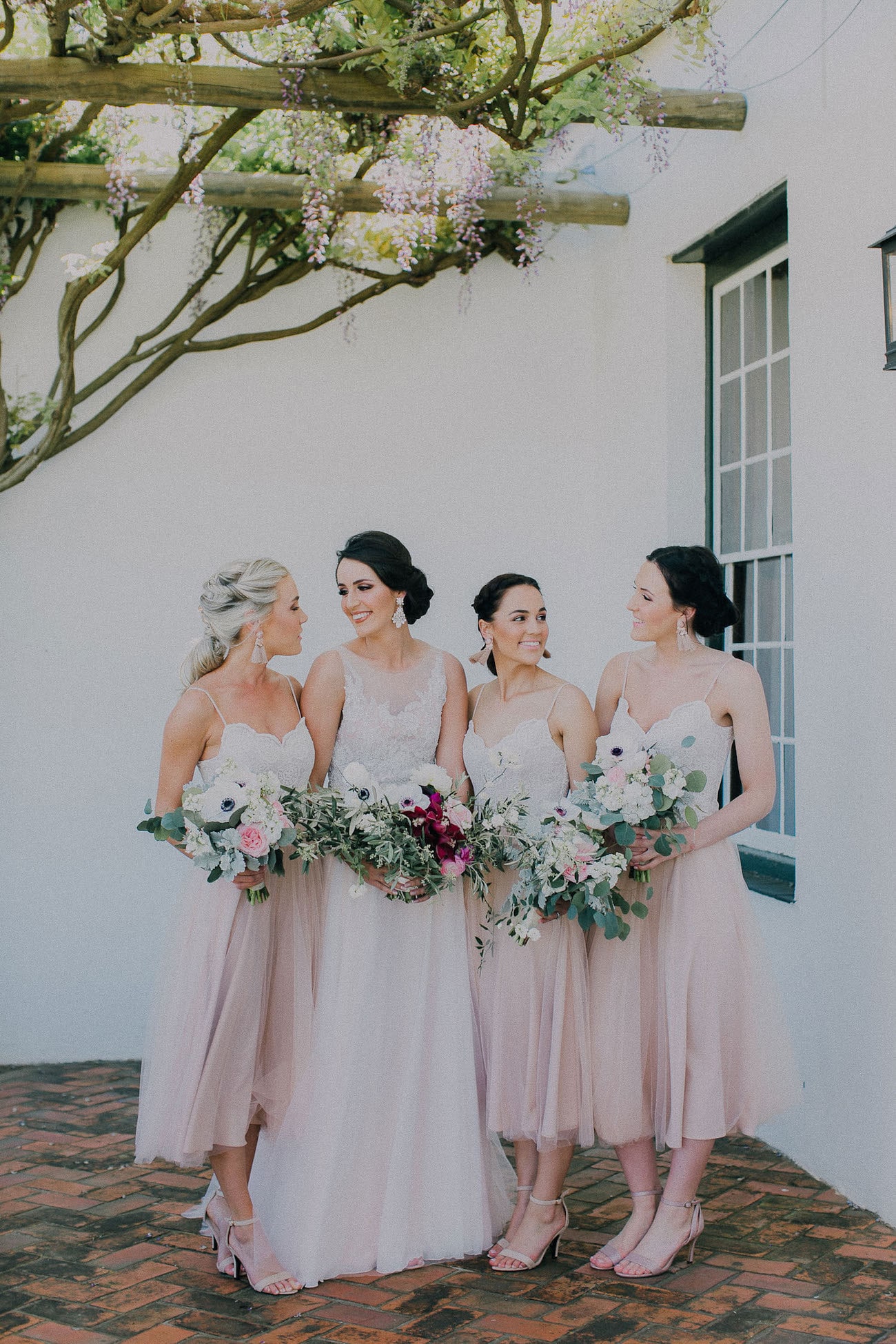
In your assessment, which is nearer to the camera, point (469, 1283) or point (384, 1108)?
point (469, 1283)

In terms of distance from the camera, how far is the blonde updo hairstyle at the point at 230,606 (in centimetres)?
346

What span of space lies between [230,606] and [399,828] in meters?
0.79

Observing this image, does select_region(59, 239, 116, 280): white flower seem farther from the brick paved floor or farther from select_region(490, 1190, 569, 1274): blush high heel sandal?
select_region(490, 1190, 569, 1274): blush high heel sandal

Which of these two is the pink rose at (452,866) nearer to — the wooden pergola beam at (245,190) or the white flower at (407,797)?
the white flower at (407,797)

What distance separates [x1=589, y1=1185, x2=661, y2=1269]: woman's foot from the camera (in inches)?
134

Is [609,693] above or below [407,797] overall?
above

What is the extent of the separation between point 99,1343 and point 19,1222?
0.91 meters

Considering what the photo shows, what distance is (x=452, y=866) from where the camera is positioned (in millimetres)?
3312

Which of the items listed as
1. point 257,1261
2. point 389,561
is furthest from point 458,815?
point 257,1261

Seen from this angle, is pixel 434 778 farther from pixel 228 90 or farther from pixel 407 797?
pixel 228 90

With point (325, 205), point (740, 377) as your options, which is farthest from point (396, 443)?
point (740, 377)

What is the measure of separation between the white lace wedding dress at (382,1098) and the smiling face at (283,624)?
24 cm

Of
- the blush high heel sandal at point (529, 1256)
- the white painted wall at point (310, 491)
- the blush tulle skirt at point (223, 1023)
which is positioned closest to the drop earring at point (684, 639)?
the blush tulle skirt at point (223, 1023)

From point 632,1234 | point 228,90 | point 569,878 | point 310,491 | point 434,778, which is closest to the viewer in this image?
point 569,878
